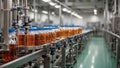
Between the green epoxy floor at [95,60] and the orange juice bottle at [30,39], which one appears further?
the green epoxy floor at [95,60]

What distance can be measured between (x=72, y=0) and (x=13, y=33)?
15.2 metres

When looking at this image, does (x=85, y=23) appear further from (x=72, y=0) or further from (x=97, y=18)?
(x=72, y=0)

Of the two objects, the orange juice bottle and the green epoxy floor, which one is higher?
the orange juice bottle

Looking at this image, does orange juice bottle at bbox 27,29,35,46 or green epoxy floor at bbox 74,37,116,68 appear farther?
green epoxy floor at bbox 74,37,116,68

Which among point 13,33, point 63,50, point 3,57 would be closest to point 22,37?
point 13,33

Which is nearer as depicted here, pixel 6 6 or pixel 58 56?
pixel 6 6

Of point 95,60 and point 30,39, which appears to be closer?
point 30,39

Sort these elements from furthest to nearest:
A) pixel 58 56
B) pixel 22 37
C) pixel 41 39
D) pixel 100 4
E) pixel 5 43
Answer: pixel 100 4 → pixel 58 56 → pixel 41 39 → pixel 22 37 → pixel 5 43

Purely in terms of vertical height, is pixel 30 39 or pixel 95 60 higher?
pixel 30 39

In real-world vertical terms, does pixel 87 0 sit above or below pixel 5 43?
Answer: above

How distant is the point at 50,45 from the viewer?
9.28ft

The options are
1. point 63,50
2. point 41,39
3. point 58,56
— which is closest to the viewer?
point 41,39

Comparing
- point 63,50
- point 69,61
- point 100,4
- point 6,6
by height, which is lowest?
point 69,61

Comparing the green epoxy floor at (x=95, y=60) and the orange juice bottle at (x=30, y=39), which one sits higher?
the orange juice bottle at (x=30, y=39)
